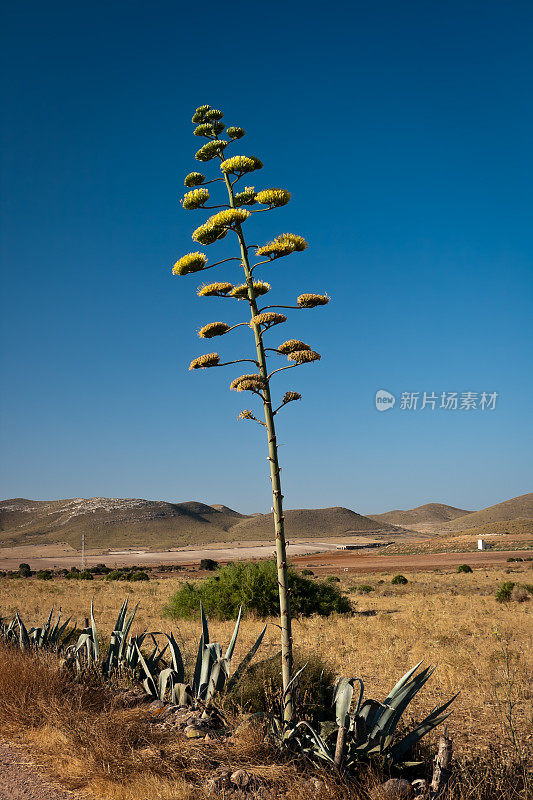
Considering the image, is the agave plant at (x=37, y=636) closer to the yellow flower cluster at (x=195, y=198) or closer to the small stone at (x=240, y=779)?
the small stone at (x=240, y=779)

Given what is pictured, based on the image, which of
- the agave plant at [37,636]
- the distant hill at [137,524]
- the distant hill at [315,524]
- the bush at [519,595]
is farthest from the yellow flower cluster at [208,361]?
the distant hill at [315,524]

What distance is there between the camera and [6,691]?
653cm

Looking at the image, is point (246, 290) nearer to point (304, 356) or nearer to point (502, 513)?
point (304, 356)

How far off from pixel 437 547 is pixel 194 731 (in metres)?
85.6

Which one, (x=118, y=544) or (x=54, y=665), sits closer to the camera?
(x=54, y=665)

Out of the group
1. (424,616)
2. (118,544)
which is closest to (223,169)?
(424,616)

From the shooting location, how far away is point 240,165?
5.54 metres

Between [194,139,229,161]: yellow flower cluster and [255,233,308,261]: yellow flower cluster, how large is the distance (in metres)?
1.31

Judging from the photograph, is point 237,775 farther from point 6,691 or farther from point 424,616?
point 424,616

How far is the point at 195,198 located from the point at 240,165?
1.78 feet

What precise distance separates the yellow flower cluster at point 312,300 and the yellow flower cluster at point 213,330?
0.74 m

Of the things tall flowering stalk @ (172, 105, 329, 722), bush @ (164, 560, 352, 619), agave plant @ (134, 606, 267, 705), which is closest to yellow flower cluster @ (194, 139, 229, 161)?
tall flowering stalk @ (172, 105, 329, 722)

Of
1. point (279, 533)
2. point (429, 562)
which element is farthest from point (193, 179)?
point (429, 562)

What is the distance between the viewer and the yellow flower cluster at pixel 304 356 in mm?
4848
